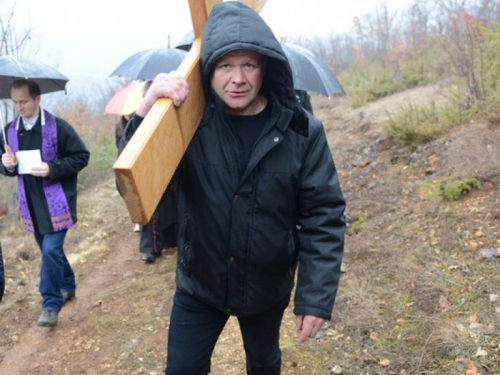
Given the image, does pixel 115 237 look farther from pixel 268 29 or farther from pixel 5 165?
pixel 268 29

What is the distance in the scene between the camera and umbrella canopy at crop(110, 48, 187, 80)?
472cm

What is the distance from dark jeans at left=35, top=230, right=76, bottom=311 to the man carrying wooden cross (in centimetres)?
227

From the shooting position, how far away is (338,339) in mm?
3488

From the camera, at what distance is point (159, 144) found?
1.62 meters

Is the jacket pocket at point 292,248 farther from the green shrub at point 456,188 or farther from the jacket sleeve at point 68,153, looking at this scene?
the green shrub at point 456,188

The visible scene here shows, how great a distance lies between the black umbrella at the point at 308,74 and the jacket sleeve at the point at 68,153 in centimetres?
190

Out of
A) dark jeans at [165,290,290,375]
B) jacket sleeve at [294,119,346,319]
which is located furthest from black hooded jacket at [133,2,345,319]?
dark jeans at [165,290,290,375]

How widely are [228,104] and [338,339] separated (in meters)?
2.22

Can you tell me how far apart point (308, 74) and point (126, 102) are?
2553mm

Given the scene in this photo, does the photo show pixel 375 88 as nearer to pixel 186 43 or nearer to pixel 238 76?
pixel 186 43

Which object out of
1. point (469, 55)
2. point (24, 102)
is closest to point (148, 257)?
point (24, 102)

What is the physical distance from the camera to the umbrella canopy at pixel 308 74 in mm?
3948

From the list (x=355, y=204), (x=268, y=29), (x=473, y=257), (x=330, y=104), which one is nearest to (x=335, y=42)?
(x=330, y=104)

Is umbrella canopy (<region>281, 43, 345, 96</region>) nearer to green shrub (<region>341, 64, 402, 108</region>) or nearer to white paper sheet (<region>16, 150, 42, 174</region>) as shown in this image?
white paper sheet (<region>16, 150, 42, 174</region>)
